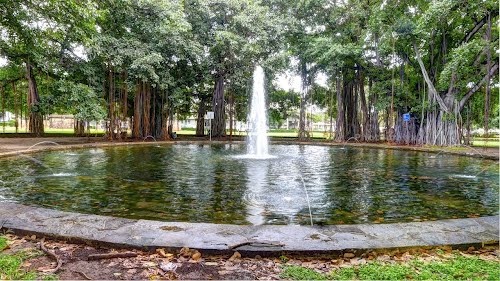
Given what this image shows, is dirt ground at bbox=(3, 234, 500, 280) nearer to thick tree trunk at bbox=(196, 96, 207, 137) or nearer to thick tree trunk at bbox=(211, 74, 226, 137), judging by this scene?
thick tree trunk at bbox=(211, 74, 226, 137)

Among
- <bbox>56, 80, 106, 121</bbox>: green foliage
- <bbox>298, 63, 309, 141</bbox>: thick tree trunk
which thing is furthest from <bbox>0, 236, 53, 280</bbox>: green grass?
<bbox>298, 63, 309, 141</bbox>: thick tree trunk

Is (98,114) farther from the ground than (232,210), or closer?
farther from the ground

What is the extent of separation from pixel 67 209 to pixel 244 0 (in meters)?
17.5

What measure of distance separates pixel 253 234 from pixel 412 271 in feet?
4.22

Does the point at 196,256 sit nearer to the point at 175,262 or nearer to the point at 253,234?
the point at 175,262

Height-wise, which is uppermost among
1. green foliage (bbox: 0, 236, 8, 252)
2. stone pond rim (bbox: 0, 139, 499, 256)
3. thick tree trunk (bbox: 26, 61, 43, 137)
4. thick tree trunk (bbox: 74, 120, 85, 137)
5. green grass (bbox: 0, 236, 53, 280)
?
thick tree trunk (bbox: 26, 61, 43, 137)

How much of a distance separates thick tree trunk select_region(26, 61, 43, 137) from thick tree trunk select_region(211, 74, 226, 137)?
923 centimetres

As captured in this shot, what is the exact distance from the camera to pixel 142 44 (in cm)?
1667

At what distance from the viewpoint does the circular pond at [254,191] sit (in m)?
4.42

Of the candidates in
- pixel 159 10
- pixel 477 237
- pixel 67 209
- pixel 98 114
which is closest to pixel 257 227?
pixel 477 237

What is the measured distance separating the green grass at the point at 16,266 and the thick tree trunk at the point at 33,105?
15.3m

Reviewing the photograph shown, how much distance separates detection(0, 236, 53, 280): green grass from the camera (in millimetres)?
2342

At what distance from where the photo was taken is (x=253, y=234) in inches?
125

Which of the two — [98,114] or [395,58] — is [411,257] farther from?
[395,58]
